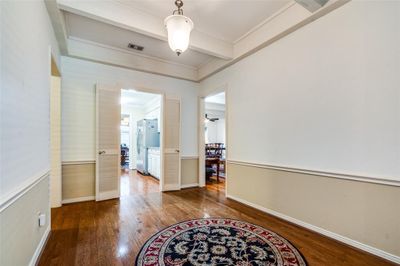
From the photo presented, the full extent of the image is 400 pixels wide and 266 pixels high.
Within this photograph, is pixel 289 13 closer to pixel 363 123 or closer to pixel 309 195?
pixel 363 123

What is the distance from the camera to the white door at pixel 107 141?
3650 millimetres

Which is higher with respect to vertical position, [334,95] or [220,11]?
[220,11]

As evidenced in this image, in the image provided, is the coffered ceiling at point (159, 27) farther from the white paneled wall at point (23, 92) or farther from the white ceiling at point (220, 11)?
the white paneled wall at point (23, 92)

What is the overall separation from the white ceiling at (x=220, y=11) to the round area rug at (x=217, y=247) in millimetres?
2848

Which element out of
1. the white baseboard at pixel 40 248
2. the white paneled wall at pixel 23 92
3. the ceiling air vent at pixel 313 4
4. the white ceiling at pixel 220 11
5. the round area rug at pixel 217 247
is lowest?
the round area rug at pixel 217 247

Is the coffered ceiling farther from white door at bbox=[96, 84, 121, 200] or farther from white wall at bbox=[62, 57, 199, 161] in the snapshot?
white door at bbox=[96, 84, 121, 200]

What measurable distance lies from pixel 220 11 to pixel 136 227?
10.1ft

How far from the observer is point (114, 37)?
3350mm

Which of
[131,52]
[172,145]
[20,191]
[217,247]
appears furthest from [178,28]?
[172,145]

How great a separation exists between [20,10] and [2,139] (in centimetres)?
99

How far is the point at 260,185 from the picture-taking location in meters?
3.21

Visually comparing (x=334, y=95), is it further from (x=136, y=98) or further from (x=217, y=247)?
(x=136, y=98)

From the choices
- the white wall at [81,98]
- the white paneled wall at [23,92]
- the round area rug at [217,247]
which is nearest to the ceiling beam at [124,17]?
the white paneled wall at [23,92]

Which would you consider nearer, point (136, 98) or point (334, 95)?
point (334, 95)
